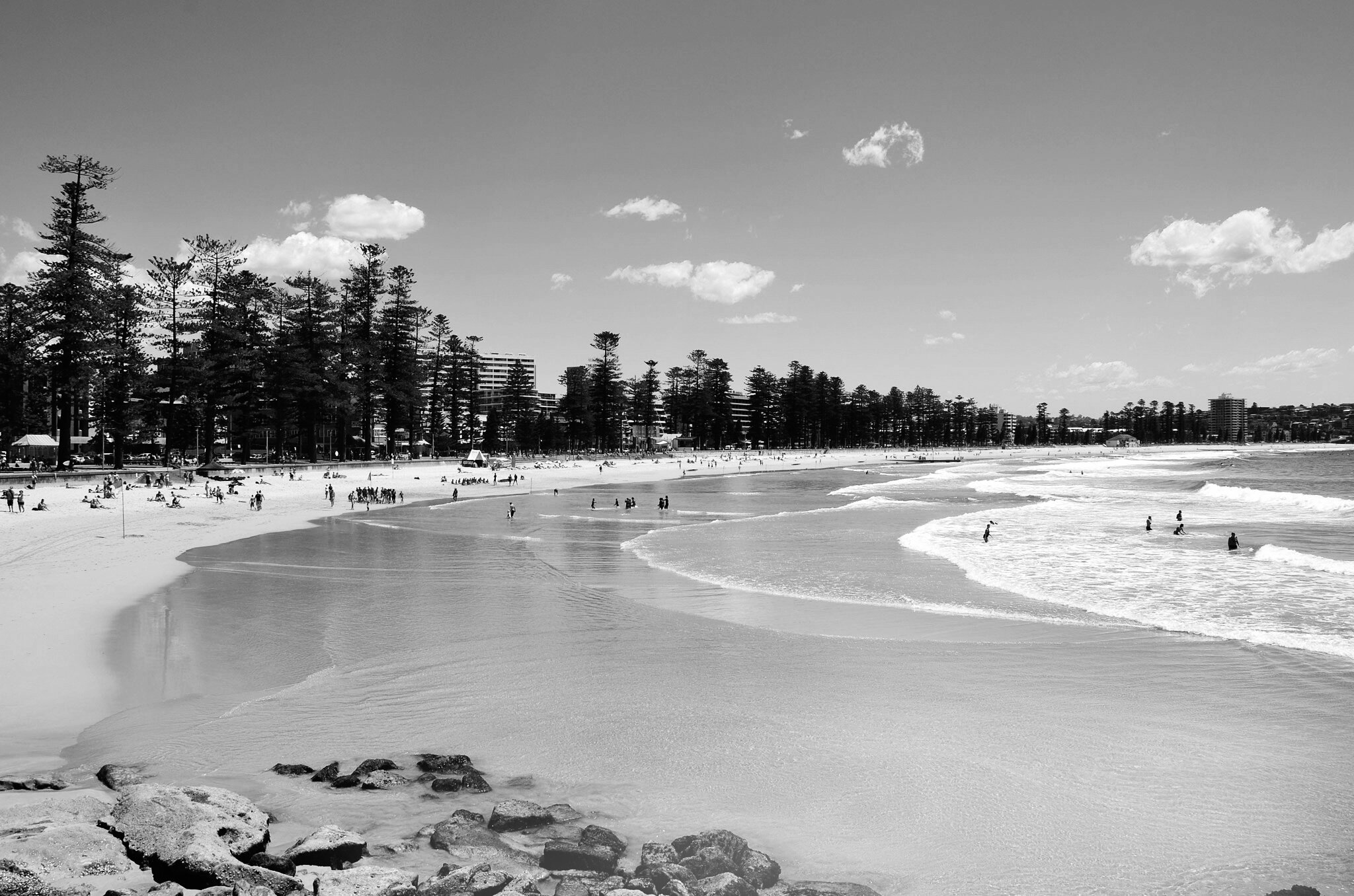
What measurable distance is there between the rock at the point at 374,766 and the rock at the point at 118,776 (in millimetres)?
1709

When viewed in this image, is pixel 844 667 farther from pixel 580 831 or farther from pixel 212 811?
pixel 212 811

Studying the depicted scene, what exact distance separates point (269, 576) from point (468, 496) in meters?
25.3

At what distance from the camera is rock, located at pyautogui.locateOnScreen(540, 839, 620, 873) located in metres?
5.35

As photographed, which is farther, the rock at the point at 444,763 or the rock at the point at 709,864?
the rock at the point at 444,763

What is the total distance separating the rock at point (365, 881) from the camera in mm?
4586

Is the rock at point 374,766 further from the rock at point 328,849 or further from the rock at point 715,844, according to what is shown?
the rock at point 715,844

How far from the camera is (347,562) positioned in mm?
20234

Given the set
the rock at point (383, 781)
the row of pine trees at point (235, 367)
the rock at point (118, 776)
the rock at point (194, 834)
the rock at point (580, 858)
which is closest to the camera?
the rock at point (194, 834)

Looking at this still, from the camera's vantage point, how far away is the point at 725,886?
4949mm

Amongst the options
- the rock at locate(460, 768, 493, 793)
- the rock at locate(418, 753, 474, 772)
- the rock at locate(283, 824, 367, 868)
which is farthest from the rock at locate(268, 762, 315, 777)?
the rock at locate(283, 824, 367, 868)

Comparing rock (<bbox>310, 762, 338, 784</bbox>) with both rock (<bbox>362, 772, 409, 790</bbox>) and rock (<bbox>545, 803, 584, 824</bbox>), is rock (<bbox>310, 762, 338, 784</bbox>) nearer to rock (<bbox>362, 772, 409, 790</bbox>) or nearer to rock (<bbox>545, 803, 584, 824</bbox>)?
rock (<bbox>362, 772, 409, 790</bbox>)

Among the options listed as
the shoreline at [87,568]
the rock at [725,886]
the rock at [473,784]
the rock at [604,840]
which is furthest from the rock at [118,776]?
the rock at [725,886]

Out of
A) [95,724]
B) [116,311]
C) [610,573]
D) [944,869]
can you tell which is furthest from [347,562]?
[116,311]

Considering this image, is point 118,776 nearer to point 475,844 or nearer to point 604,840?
point 475,844
